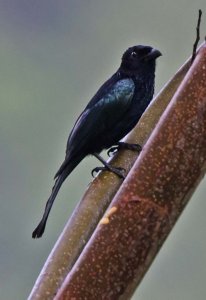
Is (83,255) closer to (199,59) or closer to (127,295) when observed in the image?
(127,295)

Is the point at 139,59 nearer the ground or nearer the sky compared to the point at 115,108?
nearer the sky

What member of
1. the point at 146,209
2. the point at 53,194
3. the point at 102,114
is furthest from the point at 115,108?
the point at 146,209

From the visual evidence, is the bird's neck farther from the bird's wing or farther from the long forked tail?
the long forked tail

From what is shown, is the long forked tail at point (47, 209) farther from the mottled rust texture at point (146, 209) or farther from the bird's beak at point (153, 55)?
the mottled rust texture at point (146, 209)

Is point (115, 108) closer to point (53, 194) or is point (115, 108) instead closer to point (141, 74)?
point (141, 74)

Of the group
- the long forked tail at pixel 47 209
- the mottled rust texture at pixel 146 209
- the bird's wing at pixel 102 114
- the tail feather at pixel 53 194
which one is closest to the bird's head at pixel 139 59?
the bird's wing at pixel 102 114

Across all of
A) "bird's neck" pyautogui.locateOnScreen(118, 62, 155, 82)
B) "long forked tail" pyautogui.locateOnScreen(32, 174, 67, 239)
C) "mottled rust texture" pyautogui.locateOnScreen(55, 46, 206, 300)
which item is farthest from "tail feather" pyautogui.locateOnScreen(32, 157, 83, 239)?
"mottled rust texture" pyautogui.locateOnScreen(55, 46, 206, 300)

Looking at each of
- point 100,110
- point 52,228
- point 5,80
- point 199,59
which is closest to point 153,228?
point 199,59
